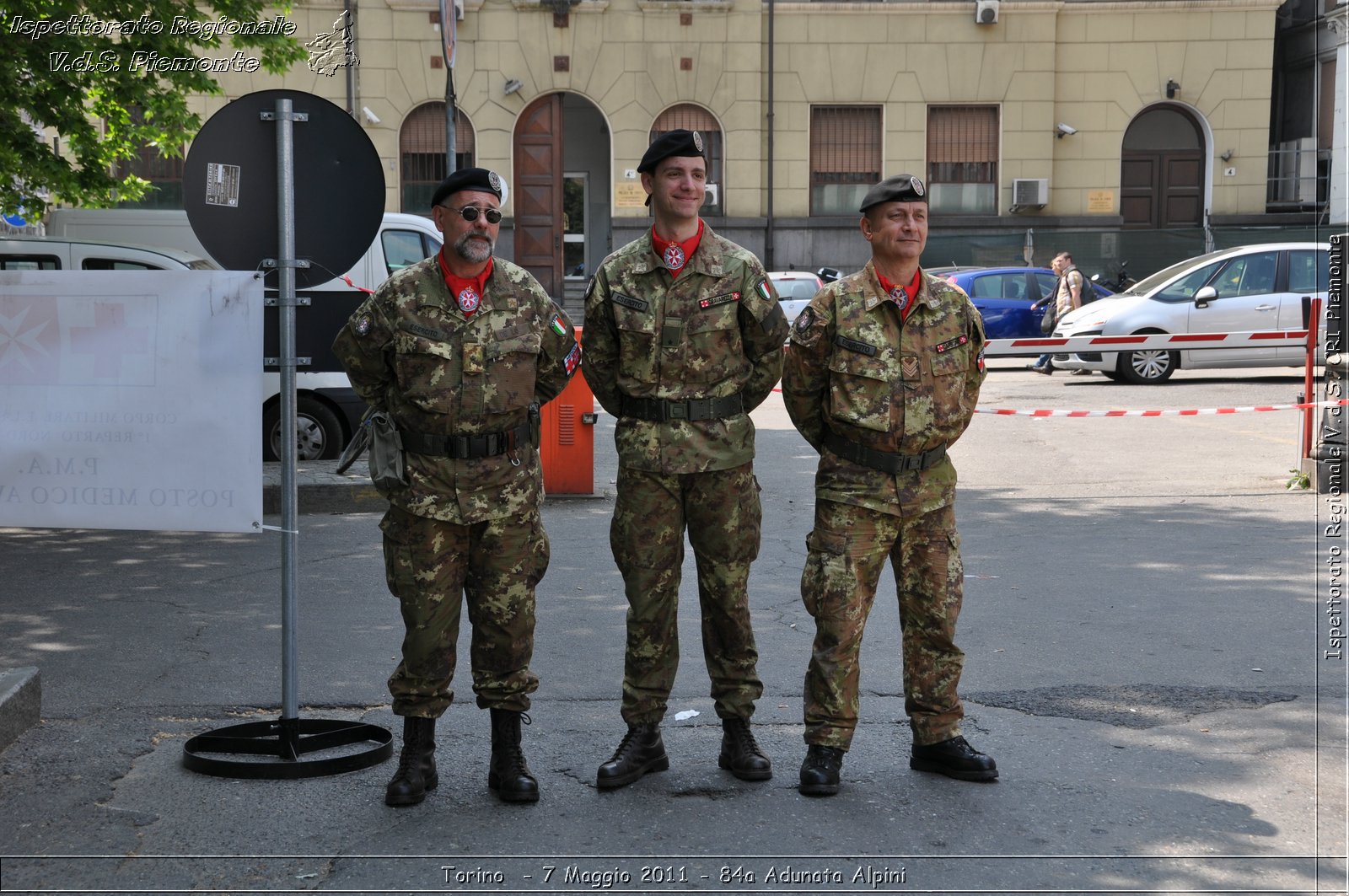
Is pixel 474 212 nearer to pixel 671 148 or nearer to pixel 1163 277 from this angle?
pixel 671 148

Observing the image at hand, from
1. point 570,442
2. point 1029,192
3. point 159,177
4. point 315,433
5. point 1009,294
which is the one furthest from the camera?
point 1029,192

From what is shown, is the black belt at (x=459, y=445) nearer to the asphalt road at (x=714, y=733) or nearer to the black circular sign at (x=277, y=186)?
the black circular sign at (x=277, y=186)

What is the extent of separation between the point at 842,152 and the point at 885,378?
2576cm

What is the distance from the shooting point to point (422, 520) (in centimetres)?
451

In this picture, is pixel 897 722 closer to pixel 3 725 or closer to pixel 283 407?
pixel 283 407

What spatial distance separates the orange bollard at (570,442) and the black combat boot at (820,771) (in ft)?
18.9

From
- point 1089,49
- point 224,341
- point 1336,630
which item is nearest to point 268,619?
point 224,341

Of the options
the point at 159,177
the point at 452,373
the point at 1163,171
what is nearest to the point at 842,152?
the point at 1163,171

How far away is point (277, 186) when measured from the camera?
476cm

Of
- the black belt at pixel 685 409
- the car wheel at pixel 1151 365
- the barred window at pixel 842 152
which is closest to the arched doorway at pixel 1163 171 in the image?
the barred window at pixel 842 152

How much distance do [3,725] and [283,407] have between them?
1.51 metres

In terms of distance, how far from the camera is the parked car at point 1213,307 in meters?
18.2

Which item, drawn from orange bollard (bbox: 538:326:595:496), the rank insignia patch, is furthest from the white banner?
orange bollard (bbox: 538:326:595:496)

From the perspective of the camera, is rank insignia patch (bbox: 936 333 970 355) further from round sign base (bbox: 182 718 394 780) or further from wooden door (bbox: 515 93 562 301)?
wooden door (bbox: 515 93 562 301)
